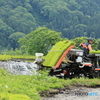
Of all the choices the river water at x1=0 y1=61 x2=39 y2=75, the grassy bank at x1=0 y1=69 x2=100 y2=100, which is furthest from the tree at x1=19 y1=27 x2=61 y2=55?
the grassy bank at x1=0 y1=69 x2=100 y2=100

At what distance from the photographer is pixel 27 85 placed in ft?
39.8

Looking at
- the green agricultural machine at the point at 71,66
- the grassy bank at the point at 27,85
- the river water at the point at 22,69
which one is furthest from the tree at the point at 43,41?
the grassy bank at the point at 27,85

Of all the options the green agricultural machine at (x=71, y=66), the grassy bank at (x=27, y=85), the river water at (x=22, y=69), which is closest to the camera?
the grassy bank at (x=27, y=85)

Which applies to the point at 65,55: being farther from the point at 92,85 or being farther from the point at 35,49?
the point at 35,49

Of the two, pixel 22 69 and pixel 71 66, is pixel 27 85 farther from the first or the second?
pixel 22 69

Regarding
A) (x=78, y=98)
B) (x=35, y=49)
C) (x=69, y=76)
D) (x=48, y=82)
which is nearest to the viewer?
(x=78, y=98)

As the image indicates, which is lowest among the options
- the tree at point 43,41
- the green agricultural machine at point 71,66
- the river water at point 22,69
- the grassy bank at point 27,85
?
the river water at point 22,69

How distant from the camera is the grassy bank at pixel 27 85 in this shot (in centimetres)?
897

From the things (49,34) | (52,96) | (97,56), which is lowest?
(52,96)

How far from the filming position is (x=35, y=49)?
8769cm

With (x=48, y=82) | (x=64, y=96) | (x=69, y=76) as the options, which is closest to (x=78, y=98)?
(x=64, y=96)

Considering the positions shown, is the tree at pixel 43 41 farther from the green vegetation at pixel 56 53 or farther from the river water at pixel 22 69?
the green vegetation at pixel 56 53

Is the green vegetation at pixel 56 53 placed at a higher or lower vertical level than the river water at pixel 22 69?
higher

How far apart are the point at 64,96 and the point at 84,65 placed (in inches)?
285
